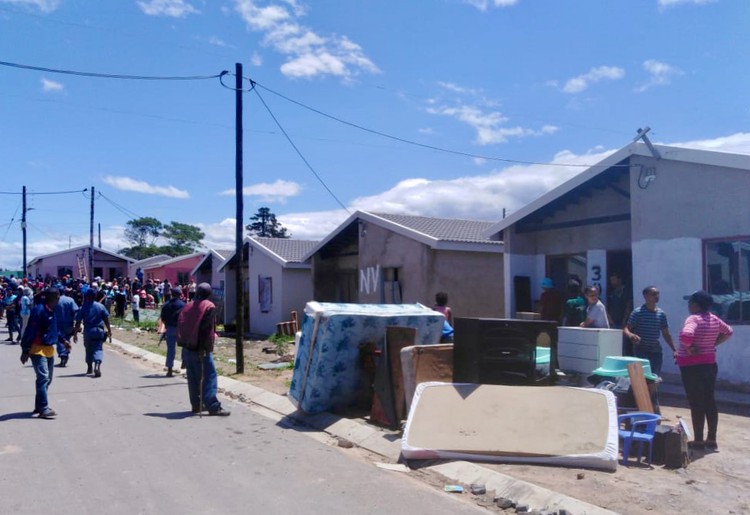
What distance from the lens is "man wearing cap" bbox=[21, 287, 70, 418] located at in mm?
9023

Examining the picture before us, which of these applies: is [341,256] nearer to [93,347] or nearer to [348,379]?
[93,347]

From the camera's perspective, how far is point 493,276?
18.2 m

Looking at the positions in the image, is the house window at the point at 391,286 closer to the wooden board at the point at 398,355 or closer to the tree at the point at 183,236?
the wooden board at the point at 398,355

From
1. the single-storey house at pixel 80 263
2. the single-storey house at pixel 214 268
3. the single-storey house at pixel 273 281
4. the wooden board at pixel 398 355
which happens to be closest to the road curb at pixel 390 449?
the wooden board at pixel 398 355

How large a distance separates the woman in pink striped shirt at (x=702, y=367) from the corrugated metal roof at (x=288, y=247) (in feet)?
59.8

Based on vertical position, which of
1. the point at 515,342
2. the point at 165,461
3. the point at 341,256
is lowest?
the point at 165,461

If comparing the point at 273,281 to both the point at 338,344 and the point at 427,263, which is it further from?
the point at 338,344

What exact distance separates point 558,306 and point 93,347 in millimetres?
8792

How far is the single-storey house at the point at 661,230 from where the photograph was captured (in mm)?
10367

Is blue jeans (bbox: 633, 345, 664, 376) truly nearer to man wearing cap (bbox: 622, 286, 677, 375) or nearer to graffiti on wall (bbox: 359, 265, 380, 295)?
man wearing cap (bbox: 622, 286, 677, 375)

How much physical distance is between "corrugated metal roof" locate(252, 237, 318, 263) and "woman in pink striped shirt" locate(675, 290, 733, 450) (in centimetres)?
1824

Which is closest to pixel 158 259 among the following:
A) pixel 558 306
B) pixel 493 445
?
pixel 558 306

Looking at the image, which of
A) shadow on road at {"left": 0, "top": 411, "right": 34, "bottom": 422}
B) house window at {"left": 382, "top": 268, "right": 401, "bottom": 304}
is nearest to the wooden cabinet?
shadow on road at {"left": 0, "top": 411, "right": 34, "bottom": 422}

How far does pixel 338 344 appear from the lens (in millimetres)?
9250
